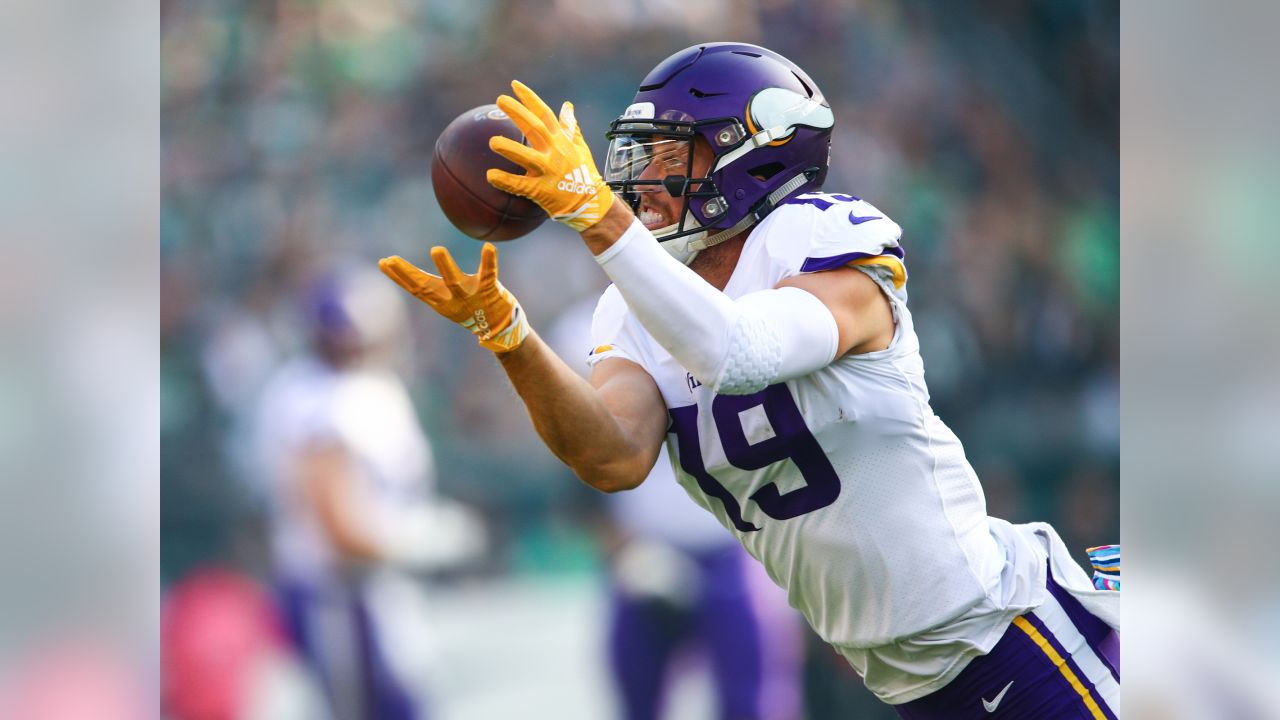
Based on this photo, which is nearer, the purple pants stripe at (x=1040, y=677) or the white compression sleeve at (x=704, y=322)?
the white compression sleeve at (x=704, y=322)

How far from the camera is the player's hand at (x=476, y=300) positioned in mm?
1817

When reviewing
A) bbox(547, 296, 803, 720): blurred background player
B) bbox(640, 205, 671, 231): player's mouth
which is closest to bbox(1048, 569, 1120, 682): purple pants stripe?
bbox(640, 205, 671, 231): player's mouth

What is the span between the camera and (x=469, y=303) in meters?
1.84

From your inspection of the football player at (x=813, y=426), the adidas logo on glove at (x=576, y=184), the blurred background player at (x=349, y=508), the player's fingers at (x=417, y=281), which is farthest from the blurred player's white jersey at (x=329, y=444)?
the adidas logo on glove at (x=576, y=184)

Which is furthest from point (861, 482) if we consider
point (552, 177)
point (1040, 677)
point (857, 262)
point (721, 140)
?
point (552, 177)

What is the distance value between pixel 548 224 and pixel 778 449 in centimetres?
304

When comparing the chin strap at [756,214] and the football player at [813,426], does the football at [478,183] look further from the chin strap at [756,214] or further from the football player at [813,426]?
the chin strap at [756,214]

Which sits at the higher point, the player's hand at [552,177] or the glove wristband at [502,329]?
the player's hand at [552,177]

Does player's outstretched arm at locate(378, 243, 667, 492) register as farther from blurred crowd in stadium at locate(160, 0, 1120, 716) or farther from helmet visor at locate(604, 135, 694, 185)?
blurred crowd in stadium at locate(160, 0, 1120, 716)

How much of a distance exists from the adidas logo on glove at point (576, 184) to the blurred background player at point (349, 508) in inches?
100

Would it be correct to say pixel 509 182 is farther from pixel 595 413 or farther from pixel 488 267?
pixel 595 413

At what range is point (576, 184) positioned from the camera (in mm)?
1709
